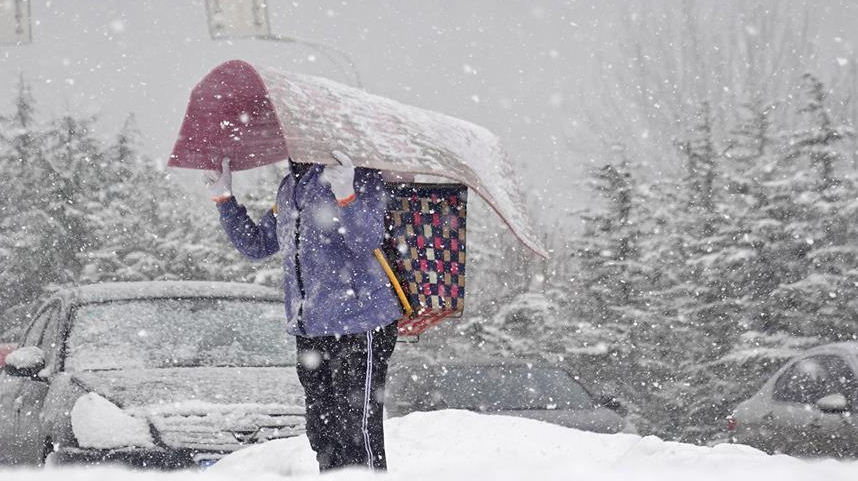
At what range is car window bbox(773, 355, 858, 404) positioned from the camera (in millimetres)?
7672

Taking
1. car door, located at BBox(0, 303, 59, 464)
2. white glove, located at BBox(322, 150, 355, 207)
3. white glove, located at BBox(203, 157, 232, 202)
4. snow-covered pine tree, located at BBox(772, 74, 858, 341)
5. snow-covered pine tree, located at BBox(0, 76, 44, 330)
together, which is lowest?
snow-covered pine tree, located at BBox(0, 76, 44, 330)

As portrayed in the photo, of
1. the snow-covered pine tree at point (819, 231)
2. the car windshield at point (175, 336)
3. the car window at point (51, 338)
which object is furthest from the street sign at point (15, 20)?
the snow-covered pine tree at point (819, 231)

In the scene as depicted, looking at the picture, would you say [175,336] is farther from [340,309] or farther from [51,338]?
[340,309]

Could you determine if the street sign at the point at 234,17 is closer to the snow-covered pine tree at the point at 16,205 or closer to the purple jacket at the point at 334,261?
the purple jacket at the point at 334,261

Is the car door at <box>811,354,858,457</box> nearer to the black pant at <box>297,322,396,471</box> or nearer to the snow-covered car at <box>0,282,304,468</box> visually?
the snow-covered car at <box>0,282,304,468</box>

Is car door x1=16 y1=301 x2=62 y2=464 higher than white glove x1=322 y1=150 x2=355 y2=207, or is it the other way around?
white glove x1=322 y1=150 x2=355 y2=207

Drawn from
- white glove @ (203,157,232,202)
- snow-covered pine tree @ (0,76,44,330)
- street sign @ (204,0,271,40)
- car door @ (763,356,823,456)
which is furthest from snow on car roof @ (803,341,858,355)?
snow-covered pine tree @ (0,76,44,330)

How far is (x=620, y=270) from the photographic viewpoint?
18312 millimetres

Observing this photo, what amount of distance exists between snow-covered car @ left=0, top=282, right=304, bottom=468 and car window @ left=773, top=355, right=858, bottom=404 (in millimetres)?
3950

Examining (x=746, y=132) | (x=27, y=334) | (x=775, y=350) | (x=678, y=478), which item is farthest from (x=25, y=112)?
(x=678, y=478)

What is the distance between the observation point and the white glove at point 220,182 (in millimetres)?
4285

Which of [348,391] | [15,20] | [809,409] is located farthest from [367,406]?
[15,20]

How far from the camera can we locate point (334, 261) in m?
3.72

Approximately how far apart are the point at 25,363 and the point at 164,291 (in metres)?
1.00
